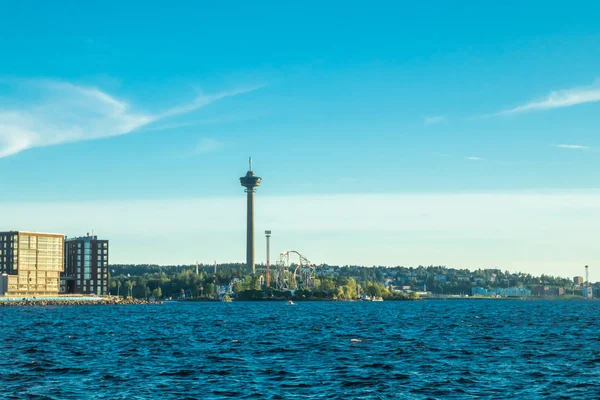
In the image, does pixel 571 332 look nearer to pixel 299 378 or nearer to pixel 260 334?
pixel 260 334

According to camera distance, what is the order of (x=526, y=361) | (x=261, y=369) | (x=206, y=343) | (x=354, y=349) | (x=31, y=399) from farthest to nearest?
1. (x=206, y=343)
2. (x=354, y=349)
3. (x=526, y=361)
4. (x=261, y=369)
5. (x=31, y=399)

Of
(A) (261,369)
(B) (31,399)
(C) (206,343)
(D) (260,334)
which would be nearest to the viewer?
(B) (31,399)

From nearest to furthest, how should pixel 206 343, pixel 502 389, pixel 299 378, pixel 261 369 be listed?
pixel 502 389, pixel 299 378, pixel 261 369, pixel 206 343

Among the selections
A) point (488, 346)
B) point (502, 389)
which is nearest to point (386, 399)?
point (502, 389)

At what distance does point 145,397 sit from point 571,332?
88.2 m

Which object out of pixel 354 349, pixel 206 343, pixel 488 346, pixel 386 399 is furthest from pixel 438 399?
pixel 206 343

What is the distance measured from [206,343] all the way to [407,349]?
84.2 ft

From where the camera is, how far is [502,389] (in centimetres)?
5784

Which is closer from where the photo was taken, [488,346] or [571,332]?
[488,346]

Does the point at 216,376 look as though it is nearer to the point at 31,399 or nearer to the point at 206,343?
the point at 31,399

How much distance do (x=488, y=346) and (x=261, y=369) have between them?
35.5m

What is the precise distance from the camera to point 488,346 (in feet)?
308

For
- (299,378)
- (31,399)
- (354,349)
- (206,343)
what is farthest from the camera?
(206,343)

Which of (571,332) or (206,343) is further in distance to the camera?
(571,332)
